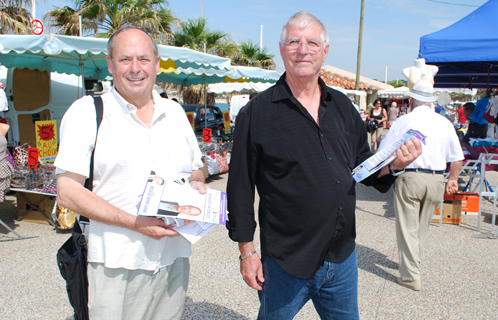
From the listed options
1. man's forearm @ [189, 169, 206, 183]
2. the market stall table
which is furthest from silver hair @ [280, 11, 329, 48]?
the market stall table

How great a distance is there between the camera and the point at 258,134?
1.68 m

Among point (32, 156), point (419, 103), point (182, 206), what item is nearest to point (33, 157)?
point (32, 156)

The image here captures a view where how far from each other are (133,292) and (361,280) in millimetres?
2770

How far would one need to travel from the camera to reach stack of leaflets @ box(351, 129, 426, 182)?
165cm

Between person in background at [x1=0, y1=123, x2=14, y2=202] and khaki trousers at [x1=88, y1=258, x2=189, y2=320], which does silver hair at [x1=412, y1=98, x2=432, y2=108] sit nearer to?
khaki trousers at [x1=88, y1=258, x2=189, y2=320]

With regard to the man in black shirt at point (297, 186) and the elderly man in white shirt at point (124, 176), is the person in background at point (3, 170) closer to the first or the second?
the elderly man in white shirt at point (124, 176)

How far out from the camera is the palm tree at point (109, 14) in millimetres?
13180

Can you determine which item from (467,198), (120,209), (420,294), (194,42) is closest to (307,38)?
(120,209)

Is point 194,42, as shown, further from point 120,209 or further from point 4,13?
→ point 120,209

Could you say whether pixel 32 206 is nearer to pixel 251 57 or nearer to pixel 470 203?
pixel 470 203

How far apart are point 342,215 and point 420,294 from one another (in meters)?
2.40

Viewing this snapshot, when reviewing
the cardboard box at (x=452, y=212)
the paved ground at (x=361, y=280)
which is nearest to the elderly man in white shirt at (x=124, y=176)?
the paved ground at (x=361, y=280)

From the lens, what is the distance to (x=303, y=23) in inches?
68.4

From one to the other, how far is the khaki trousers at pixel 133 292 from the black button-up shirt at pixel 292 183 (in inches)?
16.6
